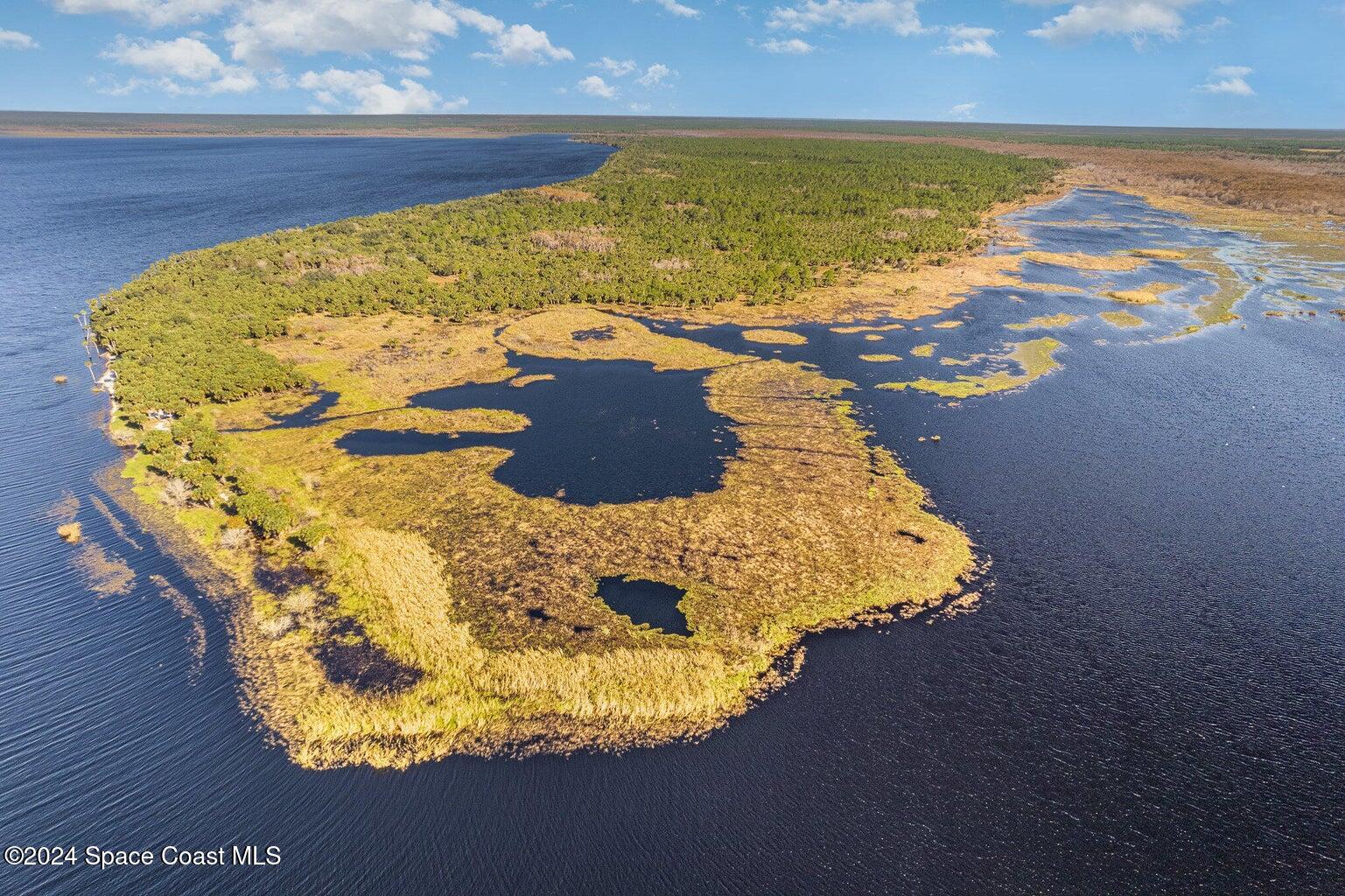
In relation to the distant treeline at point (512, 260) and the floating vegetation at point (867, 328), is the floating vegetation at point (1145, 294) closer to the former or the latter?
the distant treeline at point (512, 260)

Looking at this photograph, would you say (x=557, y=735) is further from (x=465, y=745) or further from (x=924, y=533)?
(x=924, y=533)

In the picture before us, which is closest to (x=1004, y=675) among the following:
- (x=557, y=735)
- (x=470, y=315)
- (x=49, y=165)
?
(x=557, y=735)

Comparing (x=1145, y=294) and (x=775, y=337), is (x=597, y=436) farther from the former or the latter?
(x=1145, y=294)

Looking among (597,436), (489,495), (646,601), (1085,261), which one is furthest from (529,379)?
(1085,261)

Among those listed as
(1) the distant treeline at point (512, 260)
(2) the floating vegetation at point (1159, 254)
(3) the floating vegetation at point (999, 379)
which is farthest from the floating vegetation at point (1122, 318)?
(2) the floating vegetation at point (1159, 254)

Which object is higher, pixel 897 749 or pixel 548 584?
pixel 548 584
